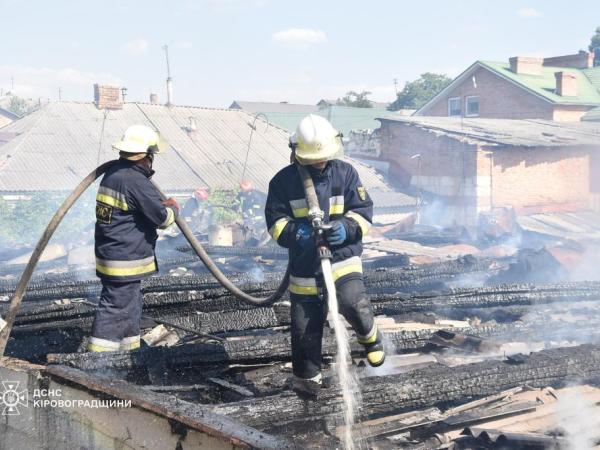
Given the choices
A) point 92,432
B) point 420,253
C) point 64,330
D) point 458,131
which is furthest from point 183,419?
point 458,131

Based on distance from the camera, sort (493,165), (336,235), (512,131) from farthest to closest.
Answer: (512,131) → (493,165) → (336,235)

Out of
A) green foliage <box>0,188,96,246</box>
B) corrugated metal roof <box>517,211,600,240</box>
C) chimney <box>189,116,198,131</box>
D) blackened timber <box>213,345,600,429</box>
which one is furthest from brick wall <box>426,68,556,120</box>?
blackened timber <box>213,345,600,429</box>

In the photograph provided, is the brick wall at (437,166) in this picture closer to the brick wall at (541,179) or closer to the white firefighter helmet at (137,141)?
the brick wall at (541,179)

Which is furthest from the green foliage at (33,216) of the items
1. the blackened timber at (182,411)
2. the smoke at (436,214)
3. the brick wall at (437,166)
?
the blackened timber at (182,411)

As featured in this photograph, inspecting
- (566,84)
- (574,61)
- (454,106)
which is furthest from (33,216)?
(574,61)

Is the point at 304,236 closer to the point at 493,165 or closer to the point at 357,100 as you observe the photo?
the point at 493,165

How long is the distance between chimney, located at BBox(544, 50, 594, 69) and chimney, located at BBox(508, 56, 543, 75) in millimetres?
5382

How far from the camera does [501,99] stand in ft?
105

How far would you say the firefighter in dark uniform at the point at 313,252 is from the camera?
13.5ft

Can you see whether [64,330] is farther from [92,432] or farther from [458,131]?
[458,131]

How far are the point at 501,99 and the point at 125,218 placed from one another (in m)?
30.4

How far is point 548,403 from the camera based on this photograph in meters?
4.39

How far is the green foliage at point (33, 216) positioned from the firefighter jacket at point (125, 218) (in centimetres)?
1229

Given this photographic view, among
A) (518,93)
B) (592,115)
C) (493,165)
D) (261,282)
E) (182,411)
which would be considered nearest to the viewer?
(182,411)
